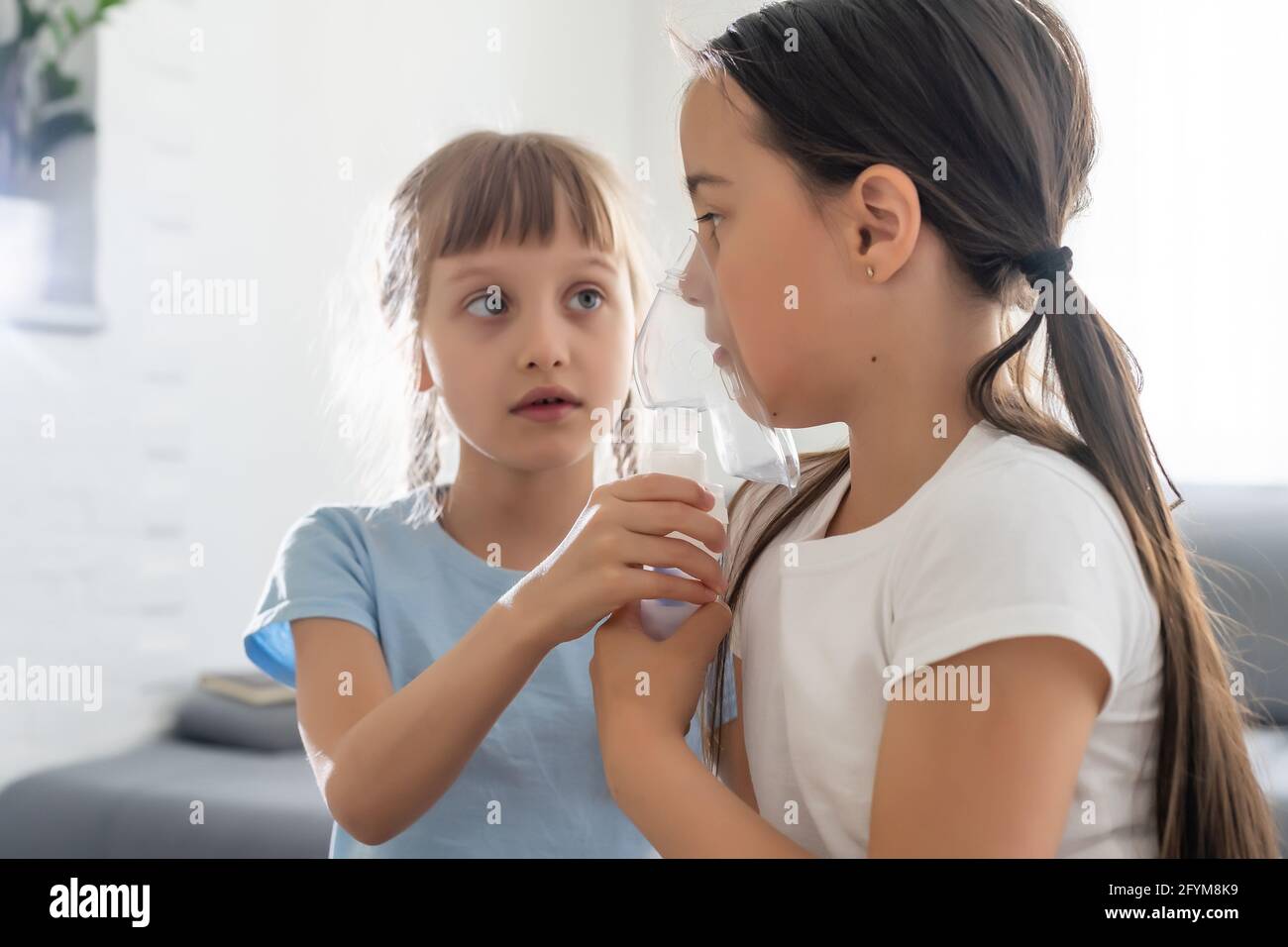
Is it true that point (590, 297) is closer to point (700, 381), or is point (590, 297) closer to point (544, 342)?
point (544, 342)

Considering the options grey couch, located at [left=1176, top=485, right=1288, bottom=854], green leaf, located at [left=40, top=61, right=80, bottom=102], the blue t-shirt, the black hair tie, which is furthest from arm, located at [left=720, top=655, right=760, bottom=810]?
green leaf, located at [left=40, top=61, right=80, bottom=102]

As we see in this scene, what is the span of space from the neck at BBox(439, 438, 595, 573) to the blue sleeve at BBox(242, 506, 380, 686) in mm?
100

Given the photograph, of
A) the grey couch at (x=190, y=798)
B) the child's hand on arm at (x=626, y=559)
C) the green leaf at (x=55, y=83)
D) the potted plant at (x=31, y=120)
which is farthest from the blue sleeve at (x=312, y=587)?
the green leaf at (x=55, y=83)

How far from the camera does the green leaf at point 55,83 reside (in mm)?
2135

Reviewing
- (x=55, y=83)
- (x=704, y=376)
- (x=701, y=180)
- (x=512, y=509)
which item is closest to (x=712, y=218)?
(x=701, y=180)

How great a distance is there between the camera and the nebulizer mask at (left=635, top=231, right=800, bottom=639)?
0.83 m

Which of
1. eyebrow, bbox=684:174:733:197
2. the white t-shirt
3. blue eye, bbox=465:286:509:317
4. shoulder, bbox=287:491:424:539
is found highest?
eyebrow, bbox=684:174:733:197

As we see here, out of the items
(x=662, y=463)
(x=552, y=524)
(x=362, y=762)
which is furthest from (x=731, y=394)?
(x=362, y=762)

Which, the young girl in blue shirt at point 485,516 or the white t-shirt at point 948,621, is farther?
the young girl in blue shirt at point 485,516

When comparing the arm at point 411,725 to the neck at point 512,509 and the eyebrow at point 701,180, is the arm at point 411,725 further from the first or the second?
the eyebrow at point 701,180

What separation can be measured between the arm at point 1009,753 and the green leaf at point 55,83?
2134 millimetres

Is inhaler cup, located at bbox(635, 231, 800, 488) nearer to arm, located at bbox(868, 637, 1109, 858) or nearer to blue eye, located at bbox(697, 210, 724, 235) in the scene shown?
blue eye, located at bbox(697, 210, 724, 235)

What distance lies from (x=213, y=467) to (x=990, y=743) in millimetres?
2106
